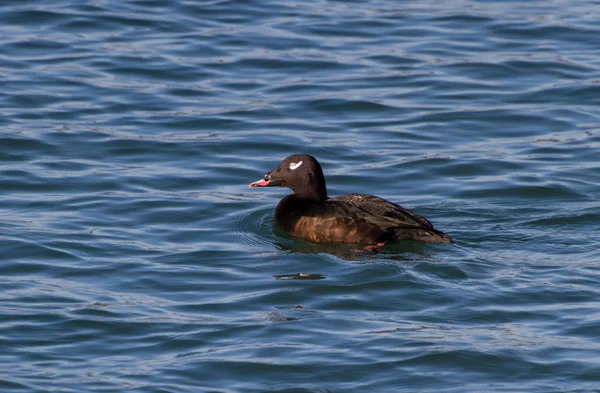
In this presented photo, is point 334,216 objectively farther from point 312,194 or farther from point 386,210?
point 312,194

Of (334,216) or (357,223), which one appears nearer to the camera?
(357,223)

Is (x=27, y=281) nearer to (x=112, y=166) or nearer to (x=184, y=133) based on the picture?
(x=112, y=166)

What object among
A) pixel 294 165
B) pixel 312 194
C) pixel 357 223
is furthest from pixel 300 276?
pixel 294 165

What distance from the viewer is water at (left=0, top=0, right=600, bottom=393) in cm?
835

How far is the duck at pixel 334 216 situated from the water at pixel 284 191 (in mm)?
157

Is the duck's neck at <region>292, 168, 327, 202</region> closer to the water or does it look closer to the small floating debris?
the water

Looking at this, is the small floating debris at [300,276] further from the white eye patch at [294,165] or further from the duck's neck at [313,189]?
the white eye patch at [294,165]

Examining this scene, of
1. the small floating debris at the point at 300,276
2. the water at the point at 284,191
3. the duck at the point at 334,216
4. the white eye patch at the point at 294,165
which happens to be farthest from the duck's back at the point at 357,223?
the small floating debris at the point at 300,276

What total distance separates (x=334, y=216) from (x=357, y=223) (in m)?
0.28

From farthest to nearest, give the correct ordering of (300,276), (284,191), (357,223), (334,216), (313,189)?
1. (284,191)
2. (313,189)
3. (334,216)
4. (357,223)
5. (300,276)

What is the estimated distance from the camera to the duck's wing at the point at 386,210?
11000 millimetres

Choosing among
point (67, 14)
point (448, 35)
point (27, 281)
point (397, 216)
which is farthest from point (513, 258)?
point (67, 14)

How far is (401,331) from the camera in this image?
8.76 m

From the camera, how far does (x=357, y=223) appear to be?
11133mm
